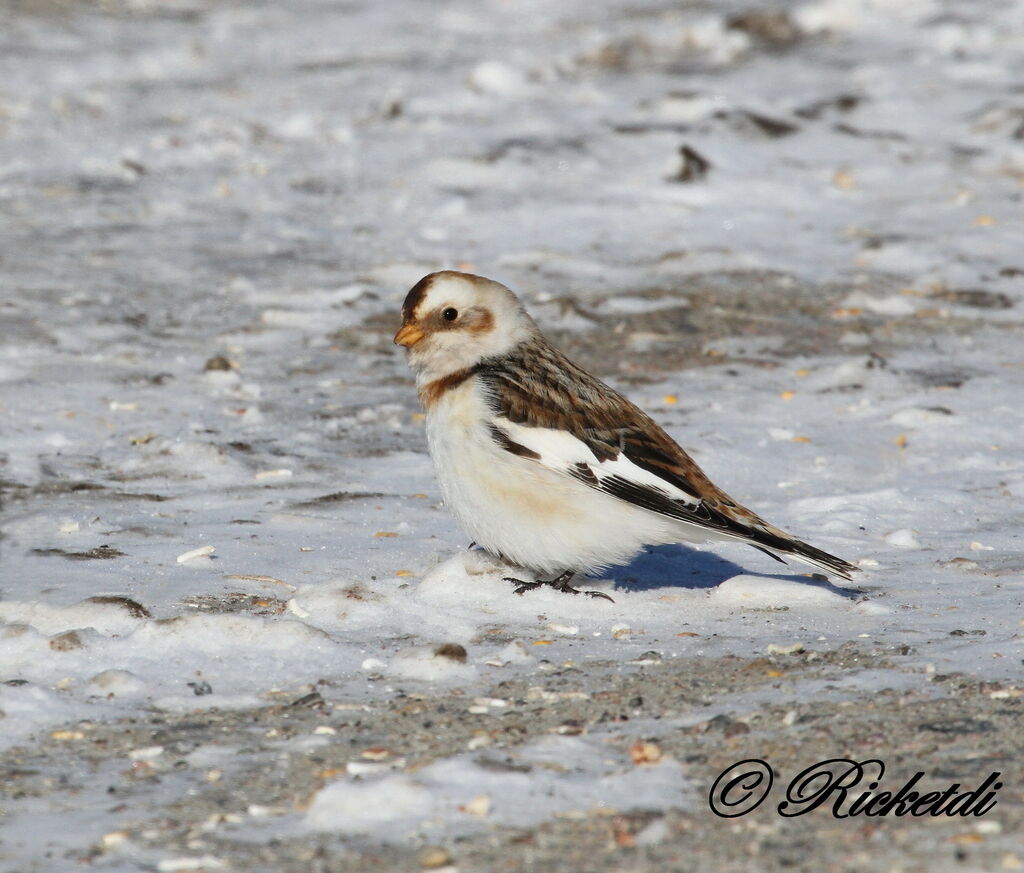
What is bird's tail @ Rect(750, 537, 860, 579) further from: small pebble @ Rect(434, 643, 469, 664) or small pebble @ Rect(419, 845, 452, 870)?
small pebble @ Rect(419, 845, 452, 870)

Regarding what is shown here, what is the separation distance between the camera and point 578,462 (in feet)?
12.6

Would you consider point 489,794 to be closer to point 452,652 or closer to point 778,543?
point 452,652

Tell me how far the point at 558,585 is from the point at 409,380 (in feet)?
7.42

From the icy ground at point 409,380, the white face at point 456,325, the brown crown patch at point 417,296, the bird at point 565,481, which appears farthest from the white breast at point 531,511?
the brown crown patch at point 417,296

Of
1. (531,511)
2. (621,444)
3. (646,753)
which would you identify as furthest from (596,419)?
(646,753)

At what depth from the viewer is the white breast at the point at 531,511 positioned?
152 inches

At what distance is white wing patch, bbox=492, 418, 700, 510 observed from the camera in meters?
3.84

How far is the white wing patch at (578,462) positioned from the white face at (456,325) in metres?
0.40

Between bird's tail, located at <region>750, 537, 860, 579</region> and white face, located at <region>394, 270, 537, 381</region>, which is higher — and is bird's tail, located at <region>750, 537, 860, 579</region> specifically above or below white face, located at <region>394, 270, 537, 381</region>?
below

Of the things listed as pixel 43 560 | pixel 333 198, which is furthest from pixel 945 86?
pixel 43 560

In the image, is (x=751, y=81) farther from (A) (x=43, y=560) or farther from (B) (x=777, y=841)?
(B) (x=777, y=841)

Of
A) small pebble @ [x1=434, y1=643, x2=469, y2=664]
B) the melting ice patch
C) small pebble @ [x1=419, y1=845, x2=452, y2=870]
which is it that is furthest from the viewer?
small pebble @ [x1=434, y1=643, x2=469, y2=664]

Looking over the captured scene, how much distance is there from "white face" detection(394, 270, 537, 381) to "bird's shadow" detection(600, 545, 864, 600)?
0.74 meters

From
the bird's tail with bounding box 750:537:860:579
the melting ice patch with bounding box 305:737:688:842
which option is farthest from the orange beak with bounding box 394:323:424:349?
the melting ice patch with bounding box 305:737:688:842
